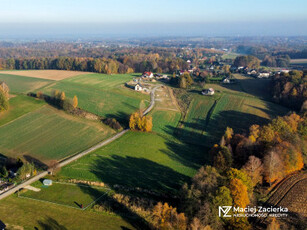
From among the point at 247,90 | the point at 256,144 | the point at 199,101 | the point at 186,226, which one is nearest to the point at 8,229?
the point at 186,226

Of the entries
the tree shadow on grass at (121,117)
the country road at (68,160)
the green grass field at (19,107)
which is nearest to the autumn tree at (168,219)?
the country road at (68,160)

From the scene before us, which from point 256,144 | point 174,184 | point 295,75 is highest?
point 295,75

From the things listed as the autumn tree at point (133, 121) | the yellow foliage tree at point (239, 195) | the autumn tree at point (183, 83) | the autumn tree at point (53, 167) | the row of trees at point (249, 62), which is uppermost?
the row of trees at point (249, 62)

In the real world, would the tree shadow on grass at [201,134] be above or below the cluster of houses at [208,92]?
below

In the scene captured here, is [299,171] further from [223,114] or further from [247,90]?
[247,90]

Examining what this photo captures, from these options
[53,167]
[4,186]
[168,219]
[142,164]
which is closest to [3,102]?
[53,167]

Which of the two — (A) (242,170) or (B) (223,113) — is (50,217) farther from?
(B) (223,113)

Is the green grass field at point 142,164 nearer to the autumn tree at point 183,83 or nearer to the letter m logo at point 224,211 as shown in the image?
the letter m logo at point 224,211
